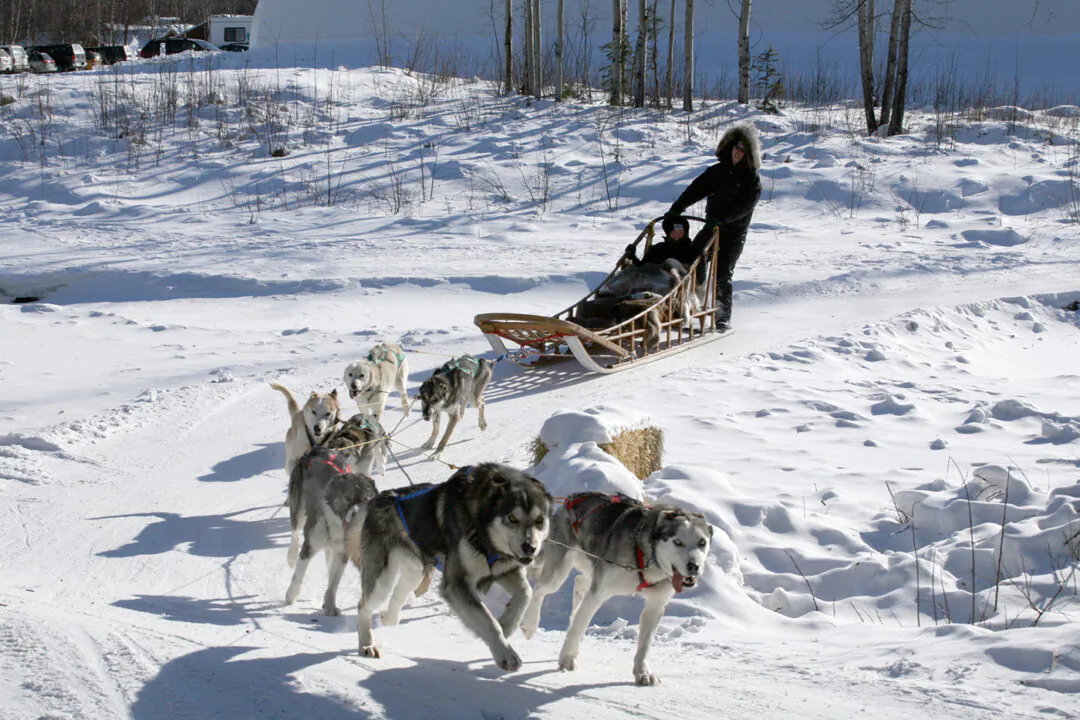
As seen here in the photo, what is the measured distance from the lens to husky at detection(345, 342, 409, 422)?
20.7 ft

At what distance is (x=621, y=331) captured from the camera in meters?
8.30

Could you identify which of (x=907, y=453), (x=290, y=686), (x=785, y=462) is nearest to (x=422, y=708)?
(x=290, y=686)

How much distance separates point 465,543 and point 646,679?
0.74 meters

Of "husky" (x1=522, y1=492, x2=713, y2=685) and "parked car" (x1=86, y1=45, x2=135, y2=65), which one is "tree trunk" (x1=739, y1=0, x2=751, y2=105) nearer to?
"husky" (x1=522, y1=492, x2=713, y2=685)

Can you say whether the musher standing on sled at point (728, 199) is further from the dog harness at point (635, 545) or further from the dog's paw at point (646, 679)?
the dog's paw at point (646, 679)

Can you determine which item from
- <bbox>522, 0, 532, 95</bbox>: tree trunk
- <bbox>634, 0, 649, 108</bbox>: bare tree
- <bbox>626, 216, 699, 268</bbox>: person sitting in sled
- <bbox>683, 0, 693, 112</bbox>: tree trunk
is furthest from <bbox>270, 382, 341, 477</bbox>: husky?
<bbox>522, 0, 532, 95</bbox>: tree trunk

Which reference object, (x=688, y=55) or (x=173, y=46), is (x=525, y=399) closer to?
(x=688, y=55)

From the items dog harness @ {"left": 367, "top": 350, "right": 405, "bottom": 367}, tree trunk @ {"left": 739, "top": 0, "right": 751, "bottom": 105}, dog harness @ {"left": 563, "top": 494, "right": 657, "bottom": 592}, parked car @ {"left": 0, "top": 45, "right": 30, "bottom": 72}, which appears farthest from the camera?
parked car @ {"left": 0, "top": 45, "right": 30, "bottom": 72}

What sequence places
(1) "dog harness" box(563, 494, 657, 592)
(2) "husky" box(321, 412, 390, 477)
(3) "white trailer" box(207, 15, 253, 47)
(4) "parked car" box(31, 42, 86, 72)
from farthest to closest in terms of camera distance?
(3) "white trailer" box(207, 15, 253, 47), (4) "parked car" box(31, 42, 86, 72), (2) "husky" box(321, 412, 390, 477), (1) "dog harness" box(563, 494, 657, 592)

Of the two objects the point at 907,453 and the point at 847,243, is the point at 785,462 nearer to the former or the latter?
the point at 907,453

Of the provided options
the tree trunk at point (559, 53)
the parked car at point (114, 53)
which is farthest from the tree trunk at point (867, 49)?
the parked car at point (114, 53)

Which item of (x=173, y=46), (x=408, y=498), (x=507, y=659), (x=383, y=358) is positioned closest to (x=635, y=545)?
(x=507, y=659)

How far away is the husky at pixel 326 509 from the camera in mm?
4137

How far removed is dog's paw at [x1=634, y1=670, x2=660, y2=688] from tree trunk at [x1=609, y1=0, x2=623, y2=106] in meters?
16.5
